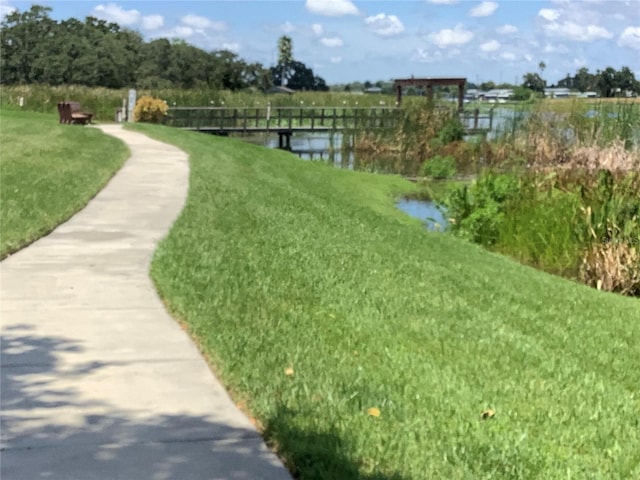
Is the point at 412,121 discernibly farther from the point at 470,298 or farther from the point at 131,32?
the point at 131,32

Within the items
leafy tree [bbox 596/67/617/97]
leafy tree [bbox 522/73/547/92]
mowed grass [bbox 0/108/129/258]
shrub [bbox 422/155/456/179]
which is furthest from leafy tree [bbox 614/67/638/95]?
leafy tree [bbox 522/73/547/92]

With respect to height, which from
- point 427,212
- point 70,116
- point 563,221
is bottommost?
point 427,212

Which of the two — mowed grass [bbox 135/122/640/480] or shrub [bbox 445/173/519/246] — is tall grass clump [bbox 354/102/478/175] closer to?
shrub [bbox 445/173/519/246]

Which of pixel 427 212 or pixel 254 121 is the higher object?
pixel 254 121

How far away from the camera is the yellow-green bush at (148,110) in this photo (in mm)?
36219

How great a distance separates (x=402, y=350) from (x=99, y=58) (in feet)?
209

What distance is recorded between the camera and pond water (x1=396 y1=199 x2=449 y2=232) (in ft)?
54.4

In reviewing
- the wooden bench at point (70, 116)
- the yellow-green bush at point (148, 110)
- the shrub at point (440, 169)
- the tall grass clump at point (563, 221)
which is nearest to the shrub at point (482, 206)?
the tall grass clump at point (563, 221)

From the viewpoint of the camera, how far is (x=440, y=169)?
28.5 m

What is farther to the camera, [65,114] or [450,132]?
[450,132]

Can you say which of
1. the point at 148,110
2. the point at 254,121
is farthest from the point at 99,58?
the point at 148,110

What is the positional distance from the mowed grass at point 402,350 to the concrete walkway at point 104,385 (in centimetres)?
21

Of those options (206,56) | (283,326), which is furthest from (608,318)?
(206,56)

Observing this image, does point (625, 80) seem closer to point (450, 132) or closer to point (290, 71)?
point (450, 132)
